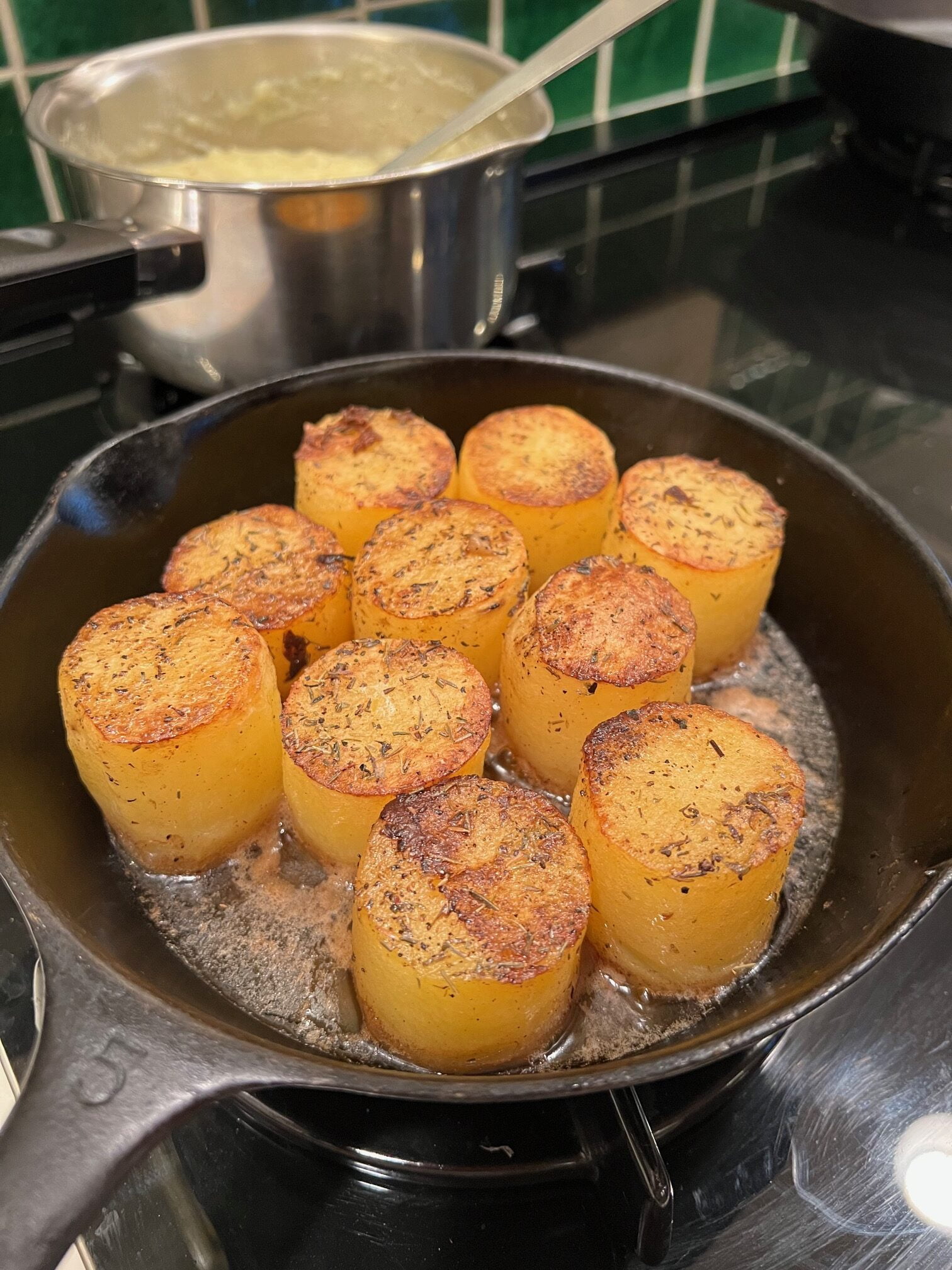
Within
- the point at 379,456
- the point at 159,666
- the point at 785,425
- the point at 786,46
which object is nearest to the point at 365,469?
the point at 379,456

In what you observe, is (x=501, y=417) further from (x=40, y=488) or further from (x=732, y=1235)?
(x=732, y=1235)

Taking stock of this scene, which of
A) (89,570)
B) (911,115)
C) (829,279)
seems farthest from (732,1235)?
(911,115)

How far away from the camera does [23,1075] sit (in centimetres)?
78

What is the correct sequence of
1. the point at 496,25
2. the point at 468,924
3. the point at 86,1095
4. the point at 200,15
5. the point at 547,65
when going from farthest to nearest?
the point at 496,25
the point at 200,15
the point at 547,65
the point at 468,924
the point at 86,1095

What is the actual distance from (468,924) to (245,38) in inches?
57.3

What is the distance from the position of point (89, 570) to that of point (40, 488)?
0.46 metres

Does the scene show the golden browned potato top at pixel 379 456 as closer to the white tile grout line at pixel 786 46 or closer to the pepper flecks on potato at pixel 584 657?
the pepper flecks on potato at pixel 584 657

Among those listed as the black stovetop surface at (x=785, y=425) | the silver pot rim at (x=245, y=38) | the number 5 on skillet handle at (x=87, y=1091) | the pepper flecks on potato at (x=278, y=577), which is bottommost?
the black stovetop surface at (x=785, y=425)

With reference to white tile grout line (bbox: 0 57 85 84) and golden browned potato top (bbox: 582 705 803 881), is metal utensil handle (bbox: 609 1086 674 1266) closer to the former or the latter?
golden browned potato top (bbox: 582 705 803 881)

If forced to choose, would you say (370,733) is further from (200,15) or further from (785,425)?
(200,15)

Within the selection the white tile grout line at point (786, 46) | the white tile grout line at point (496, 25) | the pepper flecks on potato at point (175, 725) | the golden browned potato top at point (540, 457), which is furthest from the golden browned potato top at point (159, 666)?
the white tile grout line at point (786, 46)

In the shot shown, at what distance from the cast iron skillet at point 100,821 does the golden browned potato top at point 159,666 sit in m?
0.09

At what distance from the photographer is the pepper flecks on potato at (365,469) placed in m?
1.02

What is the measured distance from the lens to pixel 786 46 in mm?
2398
